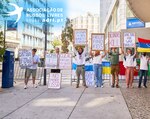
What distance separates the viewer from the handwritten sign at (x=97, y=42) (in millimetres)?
14586

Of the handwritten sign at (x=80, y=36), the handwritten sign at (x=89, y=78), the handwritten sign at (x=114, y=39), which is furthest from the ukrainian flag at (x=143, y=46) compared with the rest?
the handwritten sign at (x=80, y=36)

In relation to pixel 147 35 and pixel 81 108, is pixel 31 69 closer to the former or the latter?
pixel 81 108

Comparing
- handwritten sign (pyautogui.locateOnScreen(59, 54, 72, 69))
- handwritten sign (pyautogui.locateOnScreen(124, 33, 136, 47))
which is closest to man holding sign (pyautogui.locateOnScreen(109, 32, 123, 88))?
handwritten sign (pyautogui.locateOnScreen(124, 33, 136, 47))

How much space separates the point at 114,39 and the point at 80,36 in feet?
5.18

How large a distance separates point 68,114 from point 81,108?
89 cm

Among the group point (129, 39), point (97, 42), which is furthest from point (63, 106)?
point (129, 39)

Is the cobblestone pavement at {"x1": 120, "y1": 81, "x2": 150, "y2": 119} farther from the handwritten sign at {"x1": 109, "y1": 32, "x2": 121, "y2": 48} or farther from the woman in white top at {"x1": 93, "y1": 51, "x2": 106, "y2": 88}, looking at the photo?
the handwritten sign at {"x1": 109, "y1": 32, "x2": 121, "y2": 48}

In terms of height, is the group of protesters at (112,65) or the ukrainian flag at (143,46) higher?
the ukrainian flag at (143,46)

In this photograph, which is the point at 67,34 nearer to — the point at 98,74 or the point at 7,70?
the point at 98,74

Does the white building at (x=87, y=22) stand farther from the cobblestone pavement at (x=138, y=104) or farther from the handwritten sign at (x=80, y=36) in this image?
the cobblestone pavement at (x=138, y=104)

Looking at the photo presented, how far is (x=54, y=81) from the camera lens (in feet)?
45.1

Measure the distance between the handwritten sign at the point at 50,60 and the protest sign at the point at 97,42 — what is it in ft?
6.07

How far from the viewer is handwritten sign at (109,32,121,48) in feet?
47.0

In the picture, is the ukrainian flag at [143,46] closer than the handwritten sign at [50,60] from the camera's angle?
No
